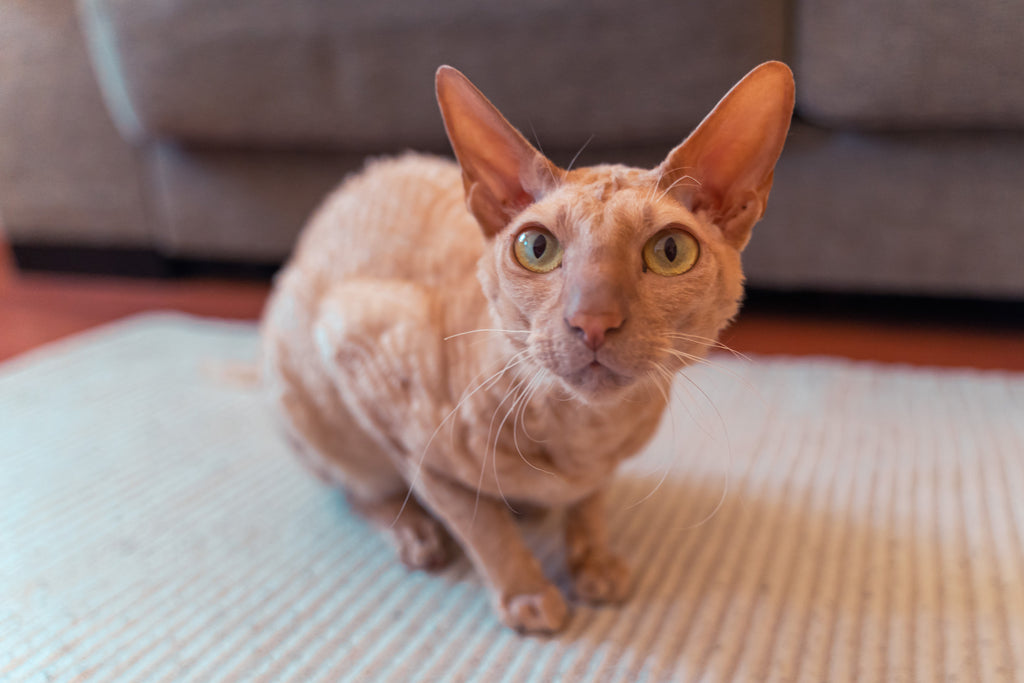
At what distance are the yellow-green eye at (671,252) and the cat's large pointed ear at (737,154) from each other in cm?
5

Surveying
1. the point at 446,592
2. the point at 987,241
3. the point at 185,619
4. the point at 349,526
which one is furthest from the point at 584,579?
the point at 987,241

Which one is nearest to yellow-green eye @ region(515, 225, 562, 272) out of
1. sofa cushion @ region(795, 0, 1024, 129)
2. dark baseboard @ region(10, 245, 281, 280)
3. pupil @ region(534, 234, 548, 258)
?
pupil @ region(534, 234, 548, 258)

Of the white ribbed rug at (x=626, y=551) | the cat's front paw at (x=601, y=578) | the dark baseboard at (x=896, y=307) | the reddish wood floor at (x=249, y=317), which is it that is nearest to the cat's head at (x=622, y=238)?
the white ribbed rug at (x=626, y=551)

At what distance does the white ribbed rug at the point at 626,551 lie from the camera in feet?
2.29

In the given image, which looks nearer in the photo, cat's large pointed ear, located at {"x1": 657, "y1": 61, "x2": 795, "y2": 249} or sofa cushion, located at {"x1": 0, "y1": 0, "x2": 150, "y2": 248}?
cat's large pointed ear, located at {"x1": 657, "y1": 61, "x2": 795, "y2": 249}

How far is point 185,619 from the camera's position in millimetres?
768

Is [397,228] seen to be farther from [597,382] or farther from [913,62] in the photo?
[913,62]

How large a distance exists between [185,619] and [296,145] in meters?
1.26

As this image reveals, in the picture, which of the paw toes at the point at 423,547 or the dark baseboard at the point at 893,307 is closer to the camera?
the paw toes at the point at 423,547

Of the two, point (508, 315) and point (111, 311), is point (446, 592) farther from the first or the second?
point (111, 311)

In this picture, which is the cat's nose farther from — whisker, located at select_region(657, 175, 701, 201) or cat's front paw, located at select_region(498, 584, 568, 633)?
cat's front paw, located at select_region(498, 584, 568, 633)

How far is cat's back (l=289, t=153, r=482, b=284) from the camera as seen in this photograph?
31.2 inches

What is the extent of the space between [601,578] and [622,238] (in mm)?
413

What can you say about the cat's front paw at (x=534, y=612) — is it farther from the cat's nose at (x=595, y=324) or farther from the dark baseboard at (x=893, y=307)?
the dark baseboard at (x=893, y=307)
